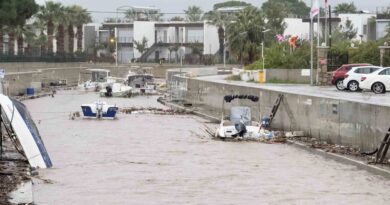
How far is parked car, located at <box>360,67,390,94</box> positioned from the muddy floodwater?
482 inches

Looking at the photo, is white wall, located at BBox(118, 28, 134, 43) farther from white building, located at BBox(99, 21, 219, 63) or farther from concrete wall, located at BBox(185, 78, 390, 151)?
concrete wall, located at BBox(185, 78, 390, 151)

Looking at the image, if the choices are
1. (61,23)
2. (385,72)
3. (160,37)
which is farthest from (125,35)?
(385,72)

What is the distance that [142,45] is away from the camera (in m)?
151


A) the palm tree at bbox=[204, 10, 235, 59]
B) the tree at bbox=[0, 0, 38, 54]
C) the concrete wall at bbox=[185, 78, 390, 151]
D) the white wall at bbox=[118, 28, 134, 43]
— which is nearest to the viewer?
the concrete wall at bbox=[185, 78, 390, 151]

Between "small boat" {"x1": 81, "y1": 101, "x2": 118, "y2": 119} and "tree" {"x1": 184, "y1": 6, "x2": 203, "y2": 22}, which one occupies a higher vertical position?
"tree" {"x1": 184, "y1": 6, "x2": 203, "y2": 22}

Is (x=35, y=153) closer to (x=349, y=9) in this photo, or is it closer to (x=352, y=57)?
(x=352, y=57)

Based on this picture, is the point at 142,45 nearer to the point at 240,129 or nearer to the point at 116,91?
the point at 116,91

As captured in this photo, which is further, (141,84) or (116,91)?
(141,84)

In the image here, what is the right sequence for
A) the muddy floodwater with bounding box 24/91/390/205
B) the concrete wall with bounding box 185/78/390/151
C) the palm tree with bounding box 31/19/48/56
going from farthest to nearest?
the palm tree with bounding box 31/19/48/56 < the concrete wall with bounding box 185/78/390/151 < the muddy floodwater with bounding box 24/91/390/205

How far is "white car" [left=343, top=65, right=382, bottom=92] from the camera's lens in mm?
46938

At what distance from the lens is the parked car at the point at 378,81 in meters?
45.3

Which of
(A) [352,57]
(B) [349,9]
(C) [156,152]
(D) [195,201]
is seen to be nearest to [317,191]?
(D) [195,201]

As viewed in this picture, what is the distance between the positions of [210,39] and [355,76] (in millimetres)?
101093

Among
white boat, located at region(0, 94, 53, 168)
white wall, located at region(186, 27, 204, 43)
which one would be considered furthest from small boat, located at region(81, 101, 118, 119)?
white wall, located at region(186, 27, 204, 43)
